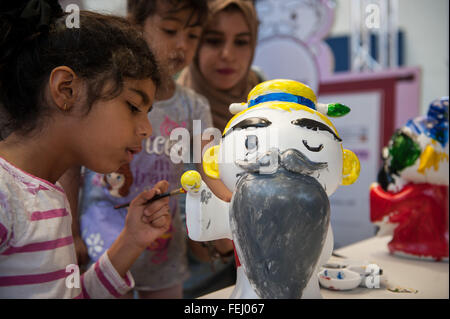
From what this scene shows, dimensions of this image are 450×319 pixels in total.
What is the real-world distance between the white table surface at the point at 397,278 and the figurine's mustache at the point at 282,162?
329 millimetres

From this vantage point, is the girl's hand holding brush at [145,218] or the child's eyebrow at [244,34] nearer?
the girl's hand holding brush at [145,218]

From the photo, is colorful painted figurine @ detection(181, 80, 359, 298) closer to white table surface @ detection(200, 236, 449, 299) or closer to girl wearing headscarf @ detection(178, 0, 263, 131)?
white table surface @ detection(200, 236, 449, 299)

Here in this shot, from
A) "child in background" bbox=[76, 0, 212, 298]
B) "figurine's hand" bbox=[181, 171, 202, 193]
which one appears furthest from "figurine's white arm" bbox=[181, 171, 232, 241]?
"child in background" bbox=[76, 0, 212, 298]

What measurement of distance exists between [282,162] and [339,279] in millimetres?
396

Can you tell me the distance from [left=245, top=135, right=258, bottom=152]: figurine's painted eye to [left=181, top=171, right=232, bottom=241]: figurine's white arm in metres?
0.08

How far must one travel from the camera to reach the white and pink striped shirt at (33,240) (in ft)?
1.76

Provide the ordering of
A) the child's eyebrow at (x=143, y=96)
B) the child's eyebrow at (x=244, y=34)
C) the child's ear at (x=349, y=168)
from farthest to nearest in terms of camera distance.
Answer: the child's eyebrow at (x=244, y=34), the child's eyebrow at (x=143, y=96), the child's ear at (x=349, y=168)

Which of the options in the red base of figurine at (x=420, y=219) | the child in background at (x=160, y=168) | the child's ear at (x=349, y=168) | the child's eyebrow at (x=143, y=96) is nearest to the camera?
the child's ear at (x=349, y=168)

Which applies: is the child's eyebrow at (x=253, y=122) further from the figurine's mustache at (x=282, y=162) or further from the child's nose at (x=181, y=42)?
the child's nose at (x=181, y=42)

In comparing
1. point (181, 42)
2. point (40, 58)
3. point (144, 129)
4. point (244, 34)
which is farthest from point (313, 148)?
point (244, 34)

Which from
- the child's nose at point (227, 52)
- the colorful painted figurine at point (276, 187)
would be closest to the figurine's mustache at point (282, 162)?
the colorful painted figurine at point (276, 187)

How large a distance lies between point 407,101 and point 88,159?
4.73 feet

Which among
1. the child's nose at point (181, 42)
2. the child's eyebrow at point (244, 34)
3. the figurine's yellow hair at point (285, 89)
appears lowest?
the figurine's yellow hair at point (285, 89)

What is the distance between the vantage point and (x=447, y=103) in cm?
96
